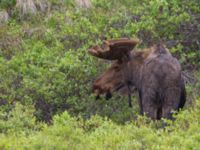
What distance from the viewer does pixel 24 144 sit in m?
7.54

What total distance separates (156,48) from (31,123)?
252 cm

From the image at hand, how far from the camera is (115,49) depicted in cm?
1146

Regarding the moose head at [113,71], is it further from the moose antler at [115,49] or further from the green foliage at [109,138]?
the green foliage at [109,138]

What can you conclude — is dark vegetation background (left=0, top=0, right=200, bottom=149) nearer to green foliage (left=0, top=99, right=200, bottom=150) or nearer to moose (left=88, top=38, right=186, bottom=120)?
moose (left=88, top=38, right=186, bottom=120)

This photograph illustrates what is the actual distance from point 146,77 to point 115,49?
99 cm

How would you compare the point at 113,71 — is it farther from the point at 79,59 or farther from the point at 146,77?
the point at 79,59

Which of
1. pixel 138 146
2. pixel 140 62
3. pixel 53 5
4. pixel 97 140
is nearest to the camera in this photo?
pixel 138 146

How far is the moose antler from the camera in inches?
449

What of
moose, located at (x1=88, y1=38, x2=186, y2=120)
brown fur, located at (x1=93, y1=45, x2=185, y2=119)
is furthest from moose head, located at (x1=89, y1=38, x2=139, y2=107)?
brown fur, located at (x1=93, y1=45, x2=185, y2=119)

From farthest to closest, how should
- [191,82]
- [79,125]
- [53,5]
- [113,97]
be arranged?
[53,5] → [191,82] → [113,97] → [79,125]

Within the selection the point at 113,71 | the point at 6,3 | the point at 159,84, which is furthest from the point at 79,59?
the point at 6,3

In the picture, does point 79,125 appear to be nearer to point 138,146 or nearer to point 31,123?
point 31,123

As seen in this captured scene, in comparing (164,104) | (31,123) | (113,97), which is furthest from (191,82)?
(31,123)

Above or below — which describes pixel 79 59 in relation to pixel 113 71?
below
